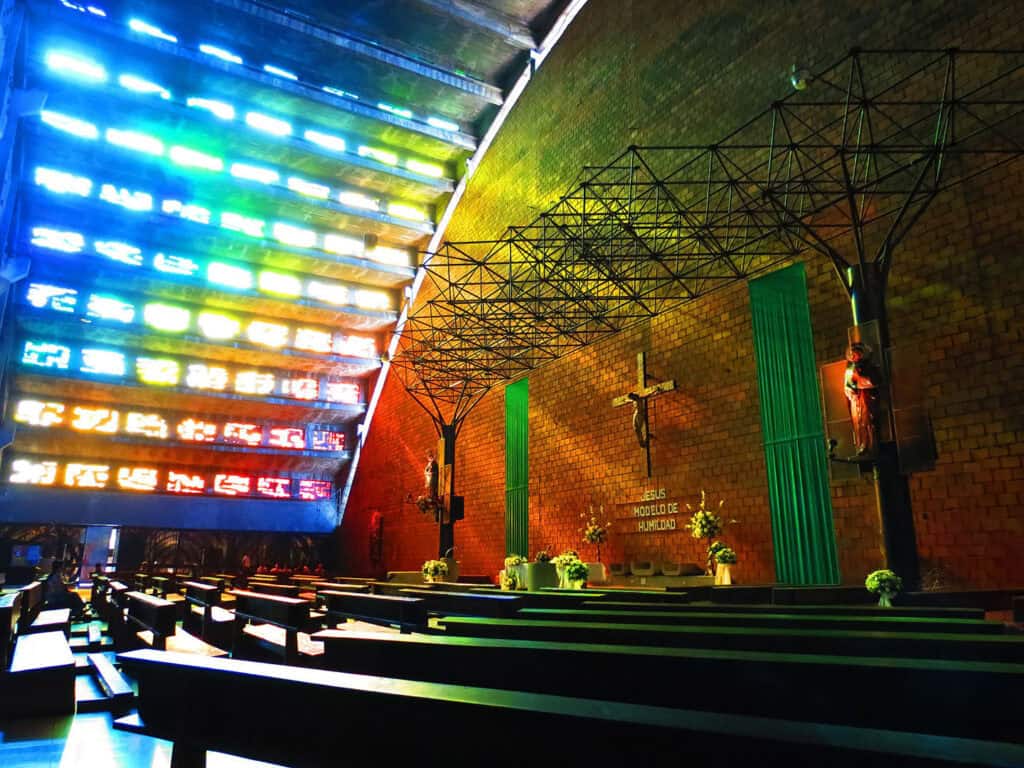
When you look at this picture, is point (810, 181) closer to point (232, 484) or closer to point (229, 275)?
point (229, 275)

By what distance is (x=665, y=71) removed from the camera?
10062mm

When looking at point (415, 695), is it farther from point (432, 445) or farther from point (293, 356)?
point (293, 356)

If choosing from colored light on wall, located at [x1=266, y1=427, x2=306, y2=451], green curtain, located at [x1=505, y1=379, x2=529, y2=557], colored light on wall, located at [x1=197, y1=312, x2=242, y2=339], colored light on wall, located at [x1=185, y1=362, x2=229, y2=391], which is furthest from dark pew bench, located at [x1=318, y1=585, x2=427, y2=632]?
colored light on wall, located at [x1=266, y1=427, x2=306, y2=451]

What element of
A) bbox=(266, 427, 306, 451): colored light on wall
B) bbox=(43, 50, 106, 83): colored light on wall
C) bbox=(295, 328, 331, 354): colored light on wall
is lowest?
bbox=(266, 427, 306, 451): colored light on wall

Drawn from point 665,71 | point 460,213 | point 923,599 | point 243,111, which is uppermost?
point 243,111

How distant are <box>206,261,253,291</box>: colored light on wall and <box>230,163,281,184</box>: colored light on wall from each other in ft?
7.84

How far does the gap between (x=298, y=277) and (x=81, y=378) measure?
5862mm

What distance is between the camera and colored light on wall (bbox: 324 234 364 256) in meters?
18.0

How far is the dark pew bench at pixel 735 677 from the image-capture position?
3.35 feet

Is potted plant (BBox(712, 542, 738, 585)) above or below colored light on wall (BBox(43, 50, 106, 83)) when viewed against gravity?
below

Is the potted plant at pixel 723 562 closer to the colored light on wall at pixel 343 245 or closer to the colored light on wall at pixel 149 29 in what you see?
the colored light on wall at pixel 343 245

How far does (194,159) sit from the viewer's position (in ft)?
50.8

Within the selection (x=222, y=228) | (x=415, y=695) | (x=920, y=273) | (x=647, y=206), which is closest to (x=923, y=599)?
(x=920, y=273)

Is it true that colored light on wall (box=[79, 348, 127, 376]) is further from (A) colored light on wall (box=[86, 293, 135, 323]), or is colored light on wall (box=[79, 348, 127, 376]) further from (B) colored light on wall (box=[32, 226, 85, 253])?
(B) colored light on wall (box=[32, 226, 85, 253])
